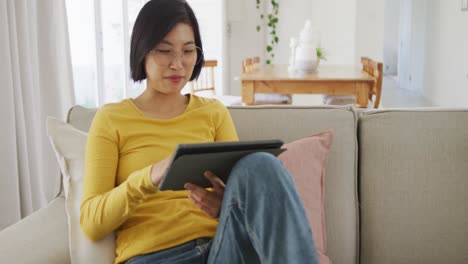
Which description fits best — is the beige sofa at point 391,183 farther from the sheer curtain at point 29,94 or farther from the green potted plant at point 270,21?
the green potted plant at point 270,21

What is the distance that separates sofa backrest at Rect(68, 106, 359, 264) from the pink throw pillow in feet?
0.28

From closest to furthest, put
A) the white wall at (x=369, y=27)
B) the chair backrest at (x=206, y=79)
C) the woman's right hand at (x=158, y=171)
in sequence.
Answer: the woman's right hand at (x=158, y=171), the chair backrest at (x=206, y=79), the white wall at (x=369, y=27)

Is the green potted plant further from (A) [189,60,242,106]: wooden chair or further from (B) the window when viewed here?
(B) the window

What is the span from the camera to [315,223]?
1427 millimetres

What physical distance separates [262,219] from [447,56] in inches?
259

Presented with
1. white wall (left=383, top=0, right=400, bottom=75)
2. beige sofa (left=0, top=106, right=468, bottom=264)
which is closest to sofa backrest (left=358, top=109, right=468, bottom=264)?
beige sofa (left=0, top=106, right=468, bottom=264)

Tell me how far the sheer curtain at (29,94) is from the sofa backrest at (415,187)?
1.60 metres

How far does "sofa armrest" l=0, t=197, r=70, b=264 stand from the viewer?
1263 millimetres

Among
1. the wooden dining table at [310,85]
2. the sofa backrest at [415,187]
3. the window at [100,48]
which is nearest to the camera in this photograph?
the sofa backrest at [415,187]

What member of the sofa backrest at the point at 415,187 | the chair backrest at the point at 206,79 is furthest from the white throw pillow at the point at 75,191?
the chair backrest at the point at 206,79

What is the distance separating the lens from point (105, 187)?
1.31 meters

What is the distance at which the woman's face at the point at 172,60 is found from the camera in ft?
4.60

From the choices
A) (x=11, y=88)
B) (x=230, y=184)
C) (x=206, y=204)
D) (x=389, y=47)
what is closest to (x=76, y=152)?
(x=206, y=204)

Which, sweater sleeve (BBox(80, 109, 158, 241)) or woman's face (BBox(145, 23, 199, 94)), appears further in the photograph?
woman's face (BBox(145, 23, 199, 94))
